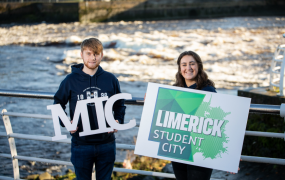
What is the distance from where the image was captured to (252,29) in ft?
139

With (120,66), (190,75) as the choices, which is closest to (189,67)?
(190,75)

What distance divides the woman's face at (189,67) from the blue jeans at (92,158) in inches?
27.7

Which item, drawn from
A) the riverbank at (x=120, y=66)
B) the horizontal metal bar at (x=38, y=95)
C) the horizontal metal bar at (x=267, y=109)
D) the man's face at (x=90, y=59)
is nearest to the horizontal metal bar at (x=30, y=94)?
the horizontal metal bar at (x=38, y=95)

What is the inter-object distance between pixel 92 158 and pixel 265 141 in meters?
3.84

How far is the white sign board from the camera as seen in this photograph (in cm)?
222

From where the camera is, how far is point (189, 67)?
7.61 ft

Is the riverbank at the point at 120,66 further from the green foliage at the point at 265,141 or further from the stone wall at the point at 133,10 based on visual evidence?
the stone wall at the point at 133,10

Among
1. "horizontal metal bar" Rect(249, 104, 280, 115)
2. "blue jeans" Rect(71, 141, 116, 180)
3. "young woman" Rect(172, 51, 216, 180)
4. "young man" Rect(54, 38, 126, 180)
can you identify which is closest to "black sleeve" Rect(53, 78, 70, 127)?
"young man" Rect(54, 38, 126, 180)

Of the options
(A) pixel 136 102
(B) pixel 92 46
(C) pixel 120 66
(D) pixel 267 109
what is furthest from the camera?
(C) pixel 120 66

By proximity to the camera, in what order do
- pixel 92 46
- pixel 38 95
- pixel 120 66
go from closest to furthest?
pixel 92 46 → pixel 38 95 → pixel 120 66

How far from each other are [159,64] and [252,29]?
83.0 ft

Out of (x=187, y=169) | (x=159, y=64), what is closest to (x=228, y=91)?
(x=159, y=64)

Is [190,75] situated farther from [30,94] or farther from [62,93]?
[30,94]

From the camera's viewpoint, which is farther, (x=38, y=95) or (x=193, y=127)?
(x=38, y=95)
